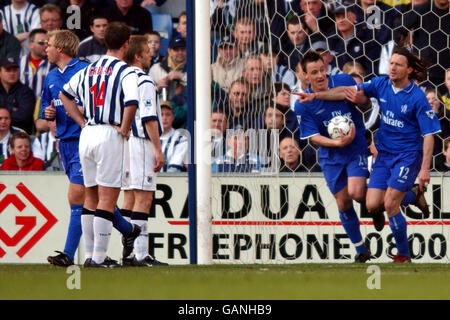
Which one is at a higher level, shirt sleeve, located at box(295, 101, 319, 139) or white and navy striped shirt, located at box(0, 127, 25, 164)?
shirt sleeve, located at box(295, 101, 319, 139)

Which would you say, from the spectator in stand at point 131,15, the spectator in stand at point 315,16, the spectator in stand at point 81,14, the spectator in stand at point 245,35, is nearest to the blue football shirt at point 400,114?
the spectator in stand at point 245,35

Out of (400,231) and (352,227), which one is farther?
(352,227)

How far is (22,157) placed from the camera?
29.7ft

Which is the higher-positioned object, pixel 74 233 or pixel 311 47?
pixel 311 47

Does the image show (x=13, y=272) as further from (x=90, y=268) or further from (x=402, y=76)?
(x=402, y=76)

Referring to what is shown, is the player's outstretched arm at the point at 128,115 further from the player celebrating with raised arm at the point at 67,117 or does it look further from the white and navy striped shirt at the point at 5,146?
the white and navy striped shirt at the point at 5,146

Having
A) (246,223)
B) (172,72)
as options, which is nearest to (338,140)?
(246,223)

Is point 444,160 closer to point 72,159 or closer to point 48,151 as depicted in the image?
point 72,159

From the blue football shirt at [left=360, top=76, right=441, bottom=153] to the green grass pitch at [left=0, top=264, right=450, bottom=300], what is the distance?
1846mm

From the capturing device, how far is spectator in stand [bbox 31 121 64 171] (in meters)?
9.11

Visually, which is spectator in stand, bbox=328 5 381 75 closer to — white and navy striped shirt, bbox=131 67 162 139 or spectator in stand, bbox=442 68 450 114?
spectator in stand, bbox=442 68 450 114

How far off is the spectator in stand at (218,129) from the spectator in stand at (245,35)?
51cm

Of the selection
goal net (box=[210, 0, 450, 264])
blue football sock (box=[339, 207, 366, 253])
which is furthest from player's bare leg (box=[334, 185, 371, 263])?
goal net (box=[210, 0, 450, 264])

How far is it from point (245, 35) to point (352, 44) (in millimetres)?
1641
